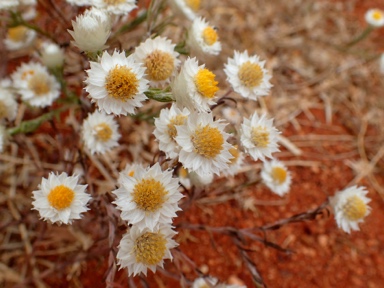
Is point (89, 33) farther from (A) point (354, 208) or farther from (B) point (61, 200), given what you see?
(A) point (354, 208)

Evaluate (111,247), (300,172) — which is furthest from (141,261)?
(300,172)

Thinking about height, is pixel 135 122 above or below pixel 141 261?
below

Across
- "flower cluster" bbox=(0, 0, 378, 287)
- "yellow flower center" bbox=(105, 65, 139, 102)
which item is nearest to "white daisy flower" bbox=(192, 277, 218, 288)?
"flower cluster" bbox=(0, 0, 378, 287)

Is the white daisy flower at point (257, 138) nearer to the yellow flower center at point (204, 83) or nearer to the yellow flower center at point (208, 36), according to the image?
the yellow flower center at point (204, 83)

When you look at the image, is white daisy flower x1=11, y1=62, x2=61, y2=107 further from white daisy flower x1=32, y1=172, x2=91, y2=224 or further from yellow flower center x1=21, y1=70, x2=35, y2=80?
white daisy flower x1=32, y1=172, x2=91, y2=224

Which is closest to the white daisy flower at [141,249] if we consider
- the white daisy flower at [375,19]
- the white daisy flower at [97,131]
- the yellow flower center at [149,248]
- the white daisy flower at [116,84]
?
the yellow flower center at [149,248]

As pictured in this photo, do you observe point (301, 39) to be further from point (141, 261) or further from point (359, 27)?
point (141, 261)

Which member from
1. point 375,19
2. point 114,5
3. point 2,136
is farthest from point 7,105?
point 375,19
